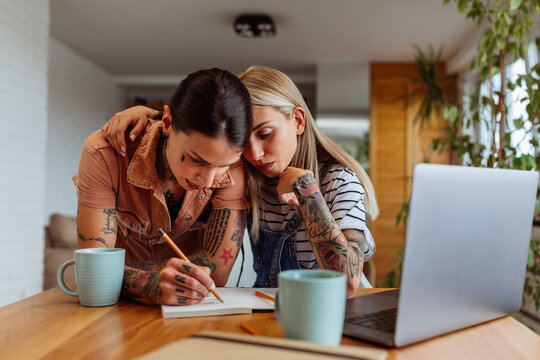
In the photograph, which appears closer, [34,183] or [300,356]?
[300,356]

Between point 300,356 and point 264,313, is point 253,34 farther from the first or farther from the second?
point 300,356

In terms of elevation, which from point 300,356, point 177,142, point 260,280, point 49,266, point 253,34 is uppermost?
point 253,34

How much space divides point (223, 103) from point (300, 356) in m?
0.58

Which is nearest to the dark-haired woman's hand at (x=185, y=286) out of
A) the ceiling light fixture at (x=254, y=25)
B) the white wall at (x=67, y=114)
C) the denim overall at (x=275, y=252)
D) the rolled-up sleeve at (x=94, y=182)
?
the rolled-up sleeve at (x=94, y=182)

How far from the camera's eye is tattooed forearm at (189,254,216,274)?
111 centimetres

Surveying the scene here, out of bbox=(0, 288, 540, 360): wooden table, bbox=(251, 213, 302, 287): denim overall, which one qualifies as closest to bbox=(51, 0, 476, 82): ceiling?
bbox=(251, 213, 302, 287): denim overall

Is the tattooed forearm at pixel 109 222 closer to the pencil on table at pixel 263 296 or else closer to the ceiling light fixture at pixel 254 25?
the pencil on table at pixel 263 296

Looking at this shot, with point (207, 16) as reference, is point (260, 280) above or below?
below

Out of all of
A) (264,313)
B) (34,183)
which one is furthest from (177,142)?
(34,183)

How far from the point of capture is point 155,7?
3775 mm

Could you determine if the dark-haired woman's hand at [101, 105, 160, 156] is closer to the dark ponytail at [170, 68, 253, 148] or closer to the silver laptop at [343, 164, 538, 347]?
the dark ponytail at [170, 68, 253, 148]

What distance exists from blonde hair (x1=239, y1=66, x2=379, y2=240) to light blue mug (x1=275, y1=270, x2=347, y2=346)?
67cm

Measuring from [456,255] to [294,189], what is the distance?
469 millimetres

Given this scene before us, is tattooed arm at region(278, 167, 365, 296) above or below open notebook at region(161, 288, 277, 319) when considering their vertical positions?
above
